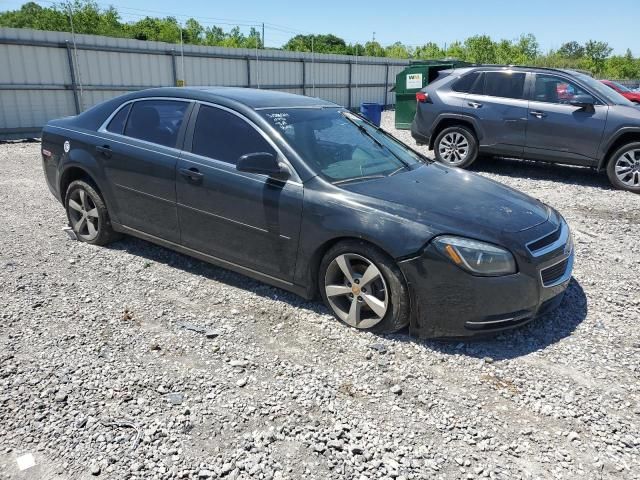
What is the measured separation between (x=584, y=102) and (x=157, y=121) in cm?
668

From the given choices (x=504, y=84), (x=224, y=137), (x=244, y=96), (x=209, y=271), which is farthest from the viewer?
(x=504, y=84)

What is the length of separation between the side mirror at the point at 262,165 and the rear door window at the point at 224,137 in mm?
154

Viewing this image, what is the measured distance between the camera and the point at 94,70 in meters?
14.1

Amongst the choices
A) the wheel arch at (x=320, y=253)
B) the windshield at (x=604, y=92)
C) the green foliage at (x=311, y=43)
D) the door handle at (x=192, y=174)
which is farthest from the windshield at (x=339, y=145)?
the green foliage at (x=311, y=43)

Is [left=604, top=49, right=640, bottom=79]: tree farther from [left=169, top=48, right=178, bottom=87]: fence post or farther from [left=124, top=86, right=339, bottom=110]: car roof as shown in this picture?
[left=124, top=86, right=339, bottom=110]: car roof

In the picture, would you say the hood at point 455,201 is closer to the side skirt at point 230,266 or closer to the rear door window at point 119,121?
the side skirt at point 230,266

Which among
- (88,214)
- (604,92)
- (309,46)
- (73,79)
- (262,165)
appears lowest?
(88,214)

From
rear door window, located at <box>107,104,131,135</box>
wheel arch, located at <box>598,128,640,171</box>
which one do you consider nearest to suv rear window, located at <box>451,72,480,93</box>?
wheel arch, located at <box>598,128,640,171</box>

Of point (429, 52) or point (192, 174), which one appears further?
point (429, 52)

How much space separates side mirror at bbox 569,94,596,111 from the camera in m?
8.04

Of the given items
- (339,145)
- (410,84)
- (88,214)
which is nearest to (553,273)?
(339,145)

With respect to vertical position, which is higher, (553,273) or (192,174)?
(192,174)

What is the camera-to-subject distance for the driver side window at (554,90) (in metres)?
8.30

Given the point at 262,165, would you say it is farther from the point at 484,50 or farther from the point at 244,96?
the point at 484,50
